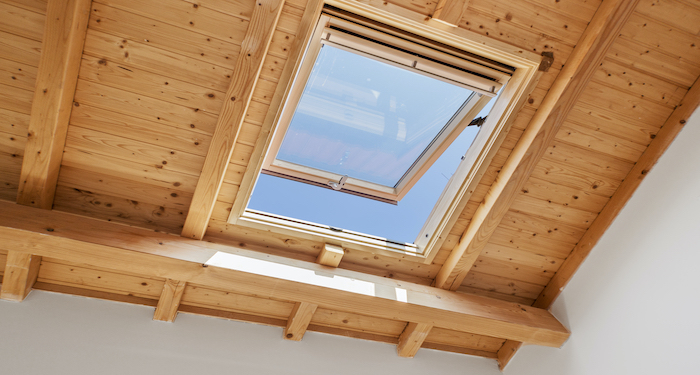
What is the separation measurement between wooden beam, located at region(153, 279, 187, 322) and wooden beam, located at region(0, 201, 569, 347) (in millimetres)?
127

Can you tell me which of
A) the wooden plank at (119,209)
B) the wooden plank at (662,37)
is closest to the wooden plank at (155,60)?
the wooden plank at (119,209)

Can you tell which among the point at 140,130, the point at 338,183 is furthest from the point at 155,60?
the point at 338,183

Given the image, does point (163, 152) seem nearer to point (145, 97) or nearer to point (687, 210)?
point (145, 97)

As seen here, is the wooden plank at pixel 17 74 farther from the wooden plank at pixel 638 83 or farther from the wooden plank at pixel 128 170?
the wooden plank at pixel 638 83

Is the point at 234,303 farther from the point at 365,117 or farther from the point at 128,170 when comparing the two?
the point at 365,117

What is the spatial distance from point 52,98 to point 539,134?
6.40ft

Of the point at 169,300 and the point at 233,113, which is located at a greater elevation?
the point at 233,113

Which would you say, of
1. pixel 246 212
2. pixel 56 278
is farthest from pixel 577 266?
pixel 56 278

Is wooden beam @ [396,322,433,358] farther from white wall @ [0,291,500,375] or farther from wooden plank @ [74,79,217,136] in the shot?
wooden plank @ [74,79,217,136]

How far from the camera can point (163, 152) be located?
180 centimetres

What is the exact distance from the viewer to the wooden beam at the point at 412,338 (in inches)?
88.6

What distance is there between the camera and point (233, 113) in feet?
5.47

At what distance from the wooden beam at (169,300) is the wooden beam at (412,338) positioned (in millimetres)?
1198

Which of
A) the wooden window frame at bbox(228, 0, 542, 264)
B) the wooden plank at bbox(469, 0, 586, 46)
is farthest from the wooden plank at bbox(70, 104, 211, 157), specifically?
the wooden plank at bbox(469, 0, 586, 46)
